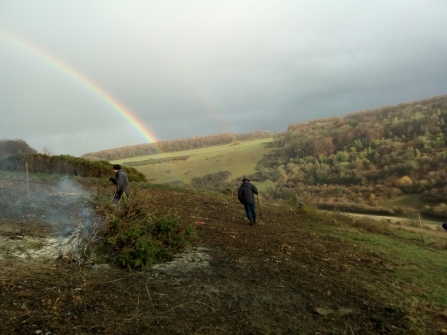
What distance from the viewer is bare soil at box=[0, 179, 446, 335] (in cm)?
524

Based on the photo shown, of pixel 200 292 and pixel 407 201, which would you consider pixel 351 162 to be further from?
pixel 200 292

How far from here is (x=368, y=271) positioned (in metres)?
9.01

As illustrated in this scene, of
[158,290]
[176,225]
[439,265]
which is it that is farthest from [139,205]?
[439,265]

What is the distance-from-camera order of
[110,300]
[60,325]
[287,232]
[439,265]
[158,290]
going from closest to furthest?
[60,325]
[110,300]
[158,290]
[439,265]
[287,232]

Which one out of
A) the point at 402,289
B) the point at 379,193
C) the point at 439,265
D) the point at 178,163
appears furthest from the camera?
the point at 178,163

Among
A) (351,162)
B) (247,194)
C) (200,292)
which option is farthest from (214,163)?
(200,292)

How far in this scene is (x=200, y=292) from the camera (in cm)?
641

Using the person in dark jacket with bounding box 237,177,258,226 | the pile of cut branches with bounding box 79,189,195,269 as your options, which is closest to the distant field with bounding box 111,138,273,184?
the person in dark jacket with bounding box 237,177,258,226

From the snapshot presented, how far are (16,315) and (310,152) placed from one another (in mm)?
64376

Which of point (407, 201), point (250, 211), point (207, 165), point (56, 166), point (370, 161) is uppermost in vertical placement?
point (56, 166)

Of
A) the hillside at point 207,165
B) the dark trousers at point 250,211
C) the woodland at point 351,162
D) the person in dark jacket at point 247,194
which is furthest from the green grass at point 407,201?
the person in dark jacket at point 247,194

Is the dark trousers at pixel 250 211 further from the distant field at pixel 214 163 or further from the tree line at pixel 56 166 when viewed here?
the distant field at pixel 214 163

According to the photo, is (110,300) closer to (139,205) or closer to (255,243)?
(139,205)

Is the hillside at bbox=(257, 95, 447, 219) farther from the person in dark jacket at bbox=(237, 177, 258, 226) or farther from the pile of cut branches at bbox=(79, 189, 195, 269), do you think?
the pile of cut branches at bbox=(79, 189, 195, 269)
